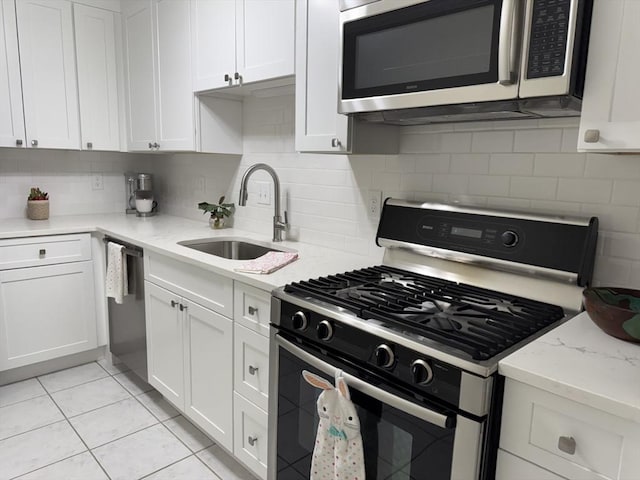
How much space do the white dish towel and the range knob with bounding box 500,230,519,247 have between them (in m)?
1.96

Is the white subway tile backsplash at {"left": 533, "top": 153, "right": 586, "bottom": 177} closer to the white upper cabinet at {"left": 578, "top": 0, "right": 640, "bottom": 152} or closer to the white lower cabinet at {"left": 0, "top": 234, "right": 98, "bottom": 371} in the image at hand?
the white upper cabinet at {"left": 578, "top": 0, "right": 640, "bottom": 152}

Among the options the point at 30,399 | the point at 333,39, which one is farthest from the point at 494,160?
the point at 30,399

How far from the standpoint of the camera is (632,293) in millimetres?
1243

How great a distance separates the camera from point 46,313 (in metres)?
2.75

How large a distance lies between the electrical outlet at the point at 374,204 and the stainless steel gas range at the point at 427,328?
0.12 m

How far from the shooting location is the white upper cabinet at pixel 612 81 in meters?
1.03

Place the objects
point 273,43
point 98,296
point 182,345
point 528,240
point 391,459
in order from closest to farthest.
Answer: point 391,459
point 528,240
point 273,43
point 182,345
point 98,296

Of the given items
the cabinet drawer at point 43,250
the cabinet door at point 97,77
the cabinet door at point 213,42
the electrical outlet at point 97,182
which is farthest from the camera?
the electrical outlet at point 97,182

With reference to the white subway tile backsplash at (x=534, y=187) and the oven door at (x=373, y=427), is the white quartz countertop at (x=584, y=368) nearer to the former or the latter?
the oven door at (x=373, y=427)

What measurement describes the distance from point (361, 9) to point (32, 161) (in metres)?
2.68

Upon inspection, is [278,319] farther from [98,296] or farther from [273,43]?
[98,296]

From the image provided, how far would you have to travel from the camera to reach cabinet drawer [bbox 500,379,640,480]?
867 mm

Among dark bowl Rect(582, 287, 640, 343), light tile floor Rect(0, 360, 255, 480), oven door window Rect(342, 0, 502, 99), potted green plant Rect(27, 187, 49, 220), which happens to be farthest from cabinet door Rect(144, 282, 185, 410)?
dark bowl Rect(582, 287, 640, 343)

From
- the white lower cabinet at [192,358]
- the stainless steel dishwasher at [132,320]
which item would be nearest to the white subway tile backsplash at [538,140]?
the white lower cabinet at [192,358]
